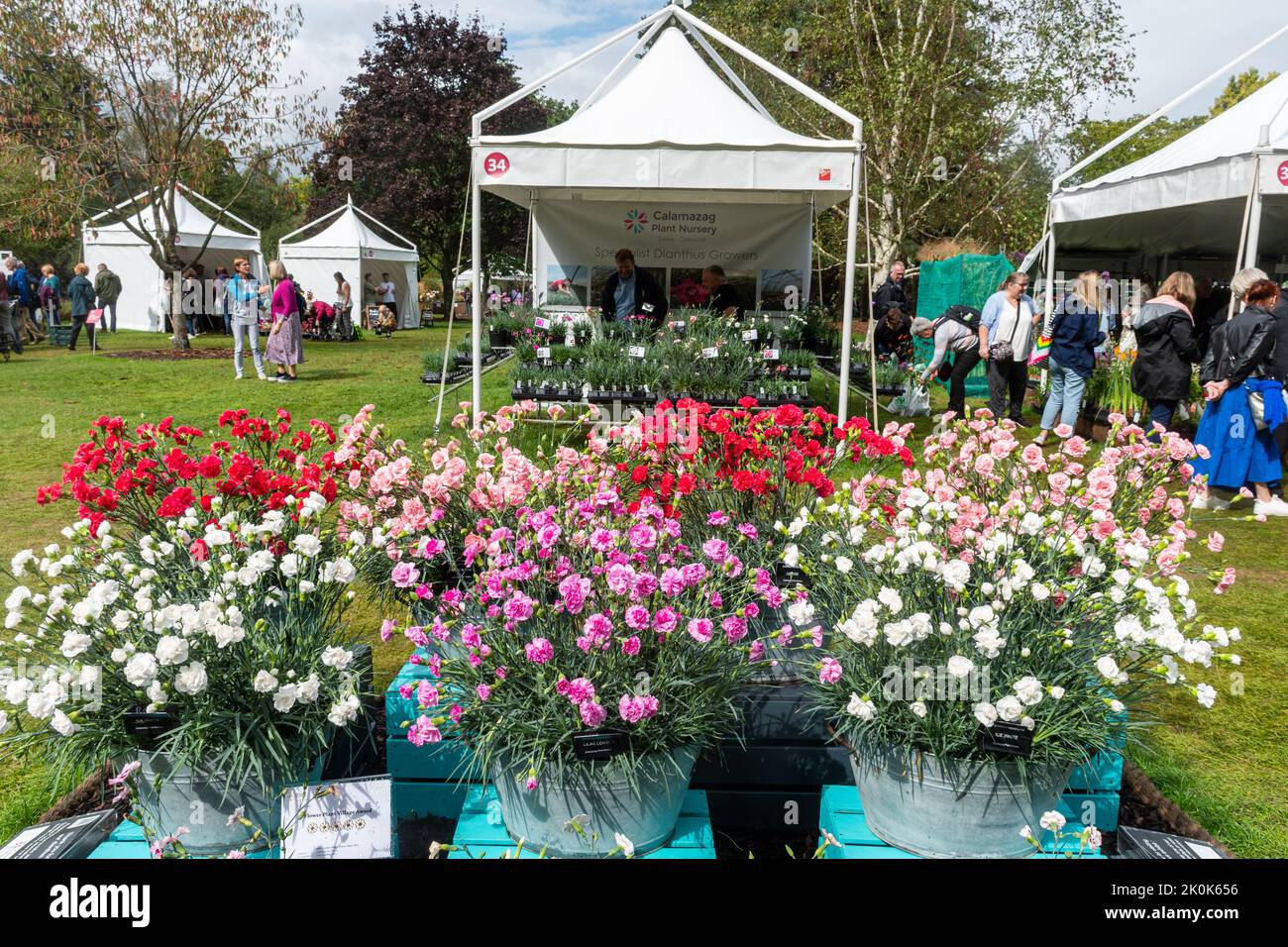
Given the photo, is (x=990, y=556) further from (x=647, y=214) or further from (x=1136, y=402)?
(x=647, y=214)

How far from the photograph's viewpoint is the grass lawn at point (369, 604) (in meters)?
2.98

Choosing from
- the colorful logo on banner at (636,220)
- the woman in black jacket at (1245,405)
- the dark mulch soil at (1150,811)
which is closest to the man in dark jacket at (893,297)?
the colorful logo on banner at (636,220)

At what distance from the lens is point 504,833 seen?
2312 millimetres

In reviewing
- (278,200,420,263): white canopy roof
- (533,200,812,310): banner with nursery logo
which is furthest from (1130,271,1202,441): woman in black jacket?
(278,200,420,263): white canopy roof

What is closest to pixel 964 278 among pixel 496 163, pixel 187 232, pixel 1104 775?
pixel 496 163

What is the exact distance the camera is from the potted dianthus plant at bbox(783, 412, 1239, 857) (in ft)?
7.05

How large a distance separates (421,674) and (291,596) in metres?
0.56

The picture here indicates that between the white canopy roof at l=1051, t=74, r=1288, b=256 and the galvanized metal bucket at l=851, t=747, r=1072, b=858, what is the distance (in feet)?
21.6

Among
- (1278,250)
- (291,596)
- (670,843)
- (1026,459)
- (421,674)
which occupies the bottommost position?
(670,843)

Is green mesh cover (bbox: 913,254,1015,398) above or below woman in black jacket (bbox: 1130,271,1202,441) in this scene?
above

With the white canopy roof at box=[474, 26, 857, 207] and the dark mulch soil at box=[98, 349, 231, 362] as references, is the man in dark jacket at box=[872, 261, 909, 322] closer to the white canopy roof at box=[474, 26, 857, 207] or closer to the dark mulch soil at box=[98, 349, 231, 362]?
the white canopy roof at box=[474, 26, 857, 207]

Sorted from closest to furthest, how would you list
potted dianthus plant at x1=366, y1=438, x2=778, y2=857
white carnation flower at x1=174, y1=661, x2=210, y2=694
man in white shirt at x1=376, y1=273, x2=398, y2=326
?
white carnation flower at x1=174, y1=661, x2=210, y2=694, potted dianthus plant at x1=366, y1=438, x2=778, y2=857, man in white shirt at x1=376, y1=273, x2=398, y2=326

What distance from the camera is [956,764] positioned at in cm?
222
